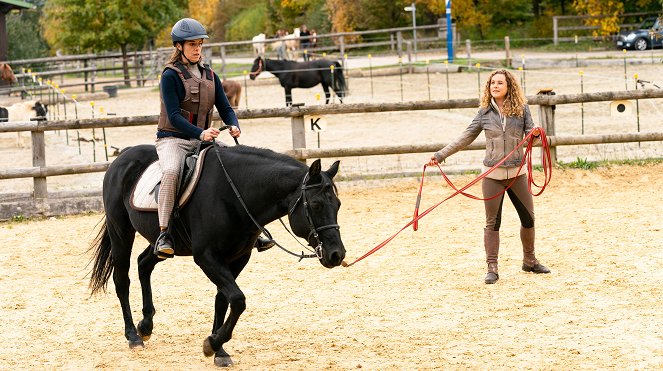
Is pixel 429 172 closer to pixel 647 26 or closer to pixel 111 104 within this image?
pixel 111 104

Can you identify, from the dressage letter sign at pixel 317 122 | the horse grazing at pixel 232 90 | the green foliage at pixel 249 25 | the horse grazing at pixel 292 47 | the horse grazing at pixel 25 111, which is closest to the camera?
the dressage letter sign at pixel 317 122

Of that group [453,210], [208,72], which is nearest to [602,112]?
[453,210]

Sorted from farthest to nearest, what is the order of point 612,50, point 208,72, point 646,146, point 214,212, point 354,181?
1. point 612,50
2. point 646,146
3. point 354,181
4. point 208,72
5. point 214,212

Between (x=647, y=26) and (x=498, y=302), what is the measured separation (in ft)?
92.5

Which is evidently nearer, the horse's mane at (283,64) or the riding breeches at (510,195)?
the riding breeches at (510,195)

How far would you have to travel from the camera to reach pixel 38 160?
12.3 m

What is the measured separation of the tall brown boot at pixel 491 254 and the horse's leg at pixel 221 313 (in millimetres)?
2400

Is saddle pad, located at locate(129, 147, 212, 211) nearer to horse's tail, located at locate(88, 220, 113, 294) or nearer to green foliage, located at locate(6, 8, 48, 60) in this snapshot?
horse's tail, located at locate(88, 220, 113, 294)

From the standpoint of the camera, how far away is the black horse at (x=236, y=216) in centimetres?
572

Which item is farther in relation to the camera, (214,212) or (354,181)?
(354,181)

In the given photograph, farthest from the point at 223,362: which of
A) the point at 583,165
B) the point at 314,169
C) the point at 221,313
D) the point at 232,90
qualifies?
the point at 232,90

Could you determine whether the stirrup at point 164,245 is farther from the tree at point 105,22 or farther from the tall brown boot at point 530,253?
the tree at point 105,22

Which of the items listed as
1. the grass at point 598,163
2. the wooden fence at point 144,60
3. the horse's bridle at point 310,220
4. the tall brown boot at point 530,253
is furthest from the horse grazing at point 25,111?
the horse's bridle at point 310,220

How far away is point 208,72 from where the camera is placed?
267 inches
